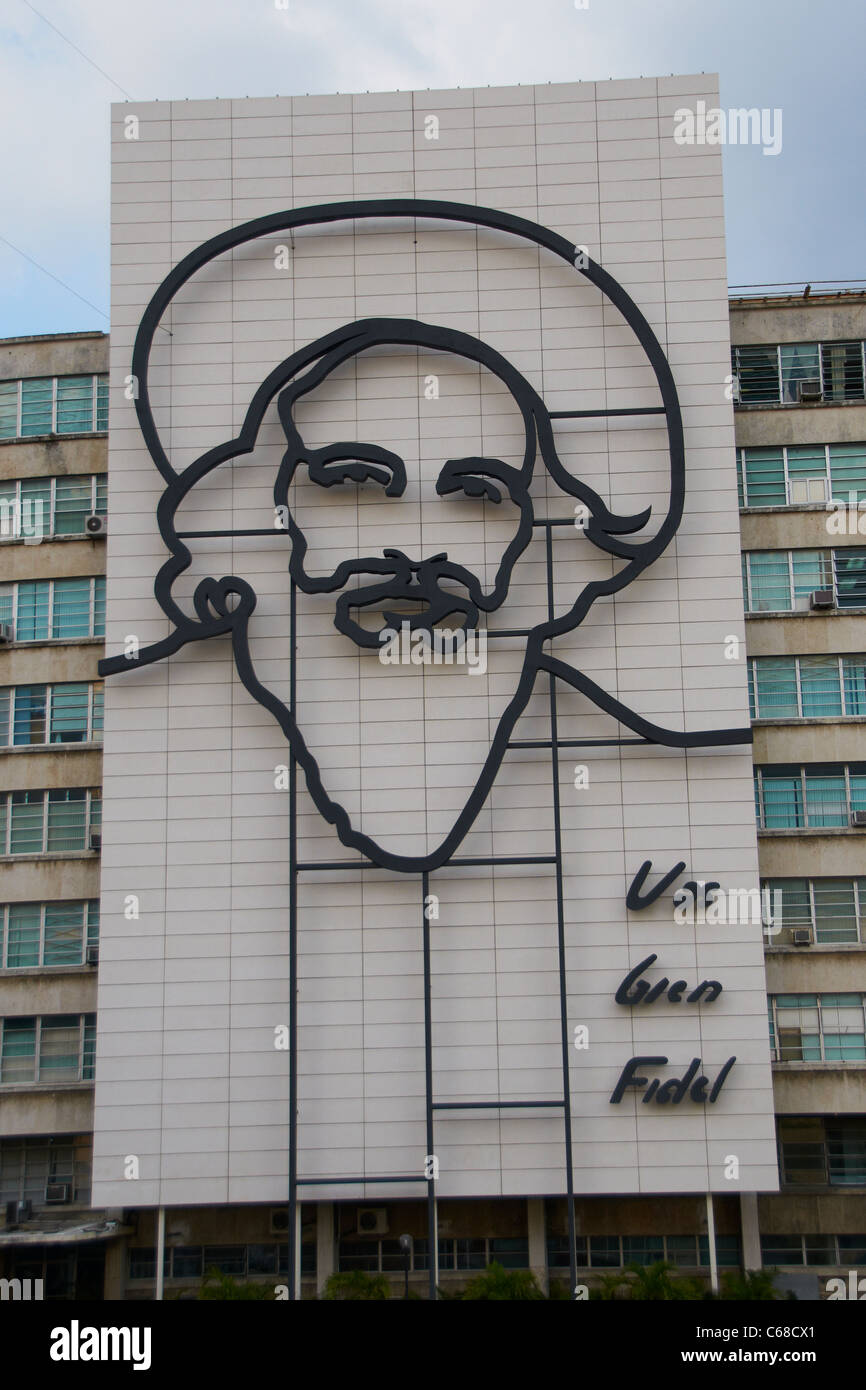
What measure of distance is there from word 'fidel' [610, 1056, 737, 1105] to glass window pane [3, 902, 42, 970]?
417 inches

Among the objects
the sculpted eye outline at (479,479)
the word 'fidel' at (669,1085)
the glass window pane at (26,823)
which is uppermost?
the sculpted eye outline at (479,479)

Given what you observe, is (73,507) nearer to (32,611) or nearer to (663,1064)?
(32,611)

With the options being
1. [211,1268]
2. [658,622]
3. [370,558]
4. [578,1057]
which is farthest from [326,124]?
[211,1268]

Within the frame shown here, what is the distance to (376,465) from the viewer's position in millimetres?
21062

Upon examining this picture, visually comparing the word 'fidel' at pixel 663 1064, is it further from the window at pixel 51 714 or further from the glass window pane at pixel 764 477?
the window at pixel 51 714

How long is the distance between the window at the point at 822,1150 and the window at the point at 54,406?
702 inches

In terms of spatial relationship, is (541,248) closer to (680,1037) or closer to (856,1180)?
(680,1037)

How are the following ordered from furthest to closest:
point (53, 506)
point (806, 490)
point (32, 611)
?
point (53, 506), point (32, 611), point (806, 490)

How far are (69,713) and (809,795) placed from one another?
1340cm

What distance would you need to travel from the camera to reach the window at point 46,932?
76.4 ft

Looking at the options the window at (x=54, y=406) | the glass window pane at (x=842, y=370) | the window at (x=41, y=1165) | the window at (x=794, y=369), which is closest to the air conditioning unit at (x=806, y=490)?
the window at (x=794, y=369)

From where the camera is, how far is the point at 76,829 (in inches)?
935

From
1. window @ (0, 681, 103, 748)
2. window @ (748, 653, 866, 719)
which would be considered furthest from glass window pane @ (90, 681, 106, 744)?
window @ (748, 653, 866, 719)

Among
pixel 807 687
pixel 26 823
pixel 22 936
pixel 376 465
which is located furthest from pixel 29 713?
pixel 807 687
